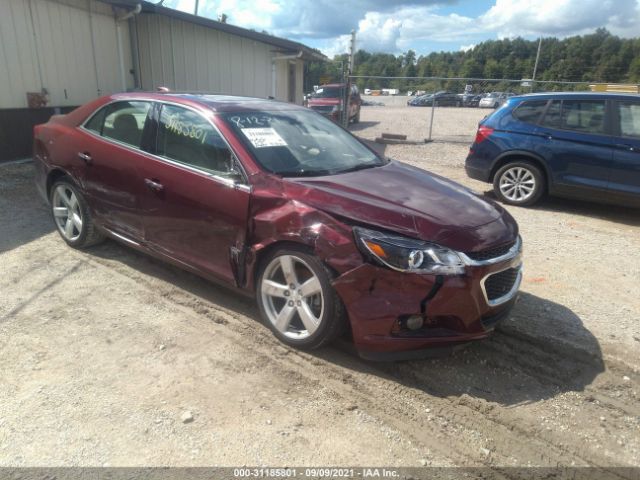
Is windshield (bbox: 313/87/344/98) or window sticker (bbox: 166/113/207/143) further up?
window sticker (bbox: 166/113/207/143)

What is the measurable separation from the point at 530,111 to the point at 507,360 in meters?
5.31

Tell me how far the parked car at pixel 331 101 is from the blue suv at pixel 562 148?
429 inches

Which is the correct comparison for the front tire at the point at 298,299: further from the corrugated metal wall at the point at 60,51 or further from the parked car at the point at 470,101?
the parked car at the point at 470,101

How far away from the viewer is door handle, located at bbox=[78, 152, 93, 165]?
4.41m

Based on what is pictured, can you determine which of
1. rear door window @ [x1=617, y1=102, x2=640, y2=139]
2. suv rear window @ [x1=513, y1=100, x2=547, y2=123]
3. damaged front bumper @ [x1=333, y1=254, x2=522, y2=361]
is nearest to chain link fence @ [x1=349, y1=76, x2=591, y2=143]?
suv rear window @ [x1=513, y1=100, x2=547, y2=123]

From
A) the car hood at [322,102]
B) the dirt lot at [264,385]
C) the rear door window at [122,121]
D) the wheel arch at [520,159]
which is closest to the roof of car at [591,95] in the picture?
the wheel arch at [520,159]

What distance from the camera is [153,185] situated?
383 centimetres

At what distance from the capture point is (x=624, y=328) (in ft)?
12.6

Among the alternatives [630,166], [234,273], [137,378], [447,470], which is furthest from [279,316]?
[630,166]

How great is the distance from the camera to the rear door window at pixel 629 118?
6.62 metres

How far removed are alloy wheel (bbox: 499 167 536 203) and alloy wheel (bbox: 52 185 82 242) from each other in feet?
19.8

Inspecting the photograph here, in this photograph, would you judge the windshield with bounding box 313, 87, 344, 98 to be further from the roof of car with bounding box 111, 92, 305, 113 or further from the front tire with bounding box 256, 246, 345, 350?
the front tire with bounding box 256, 246, 345, 350

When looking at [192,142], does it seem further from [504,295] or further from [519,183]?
[519,183]

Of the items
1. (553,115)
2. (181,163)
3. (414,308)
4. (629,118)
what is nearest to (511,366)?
(414,308)
